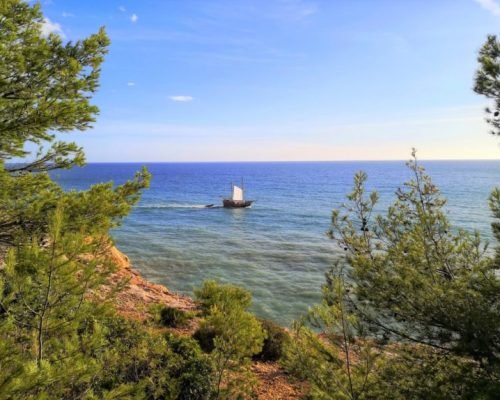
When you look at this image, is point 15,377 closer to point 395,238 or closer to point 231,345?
point 231,345

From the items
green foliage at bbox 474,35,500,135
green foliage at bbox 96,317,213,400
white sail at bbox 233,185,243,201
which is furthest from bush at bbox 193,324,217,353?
white sail at bbox 233,185,243,201

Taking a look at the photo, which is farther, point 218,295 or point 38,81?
point 218,295

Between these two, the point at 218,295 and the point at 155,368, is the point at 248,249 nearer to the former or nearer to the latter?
the point at 218,295

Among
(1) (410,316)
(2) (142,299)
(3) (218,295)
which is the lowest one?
(2) (142,299)

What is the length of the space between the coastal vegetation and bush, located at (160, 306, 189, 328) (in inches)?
240

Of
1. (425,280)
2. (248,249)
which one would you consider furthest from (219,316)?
(248,249)

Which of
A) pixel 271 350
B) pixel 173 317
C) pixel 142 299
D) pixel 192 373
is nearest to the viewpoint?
pixel 192 373

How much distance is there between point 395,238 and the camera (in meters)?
6.87

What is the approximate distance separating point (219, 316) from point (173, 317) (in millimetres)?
7387

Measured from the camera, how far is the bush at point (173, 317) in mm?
14481

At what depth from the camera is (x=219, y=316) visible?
26.6ft

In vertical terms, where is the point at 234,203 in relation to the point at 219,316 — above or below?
below

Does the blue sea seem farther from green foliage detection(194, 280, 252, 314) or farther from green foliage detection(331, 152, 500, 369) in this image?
green foliage detection(194, 280, 252, 314)

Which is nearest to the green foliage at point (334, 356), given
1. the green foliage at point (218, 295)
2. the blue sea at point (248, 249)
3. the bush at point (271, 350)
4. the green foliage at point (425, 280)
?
the green foliage at point (425, 280)
